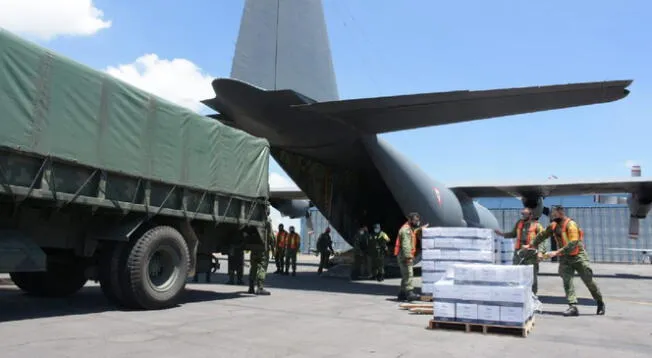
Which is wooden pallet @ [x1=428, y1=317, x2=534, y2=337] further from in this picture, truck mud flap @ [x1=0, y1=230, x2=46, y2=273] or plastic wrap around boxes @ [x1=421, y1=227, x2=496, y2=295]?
truck mud flap @ [x1=0, y1=230, x2=46, y2=273]

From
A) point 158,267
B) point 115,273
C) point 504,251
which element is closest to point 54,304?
point 115,273

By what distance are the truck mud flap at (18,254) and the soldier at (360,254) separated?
1143cm

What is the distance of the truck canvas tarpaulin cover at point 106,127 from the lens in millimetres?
6262

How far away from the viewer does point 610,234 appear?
48250mm

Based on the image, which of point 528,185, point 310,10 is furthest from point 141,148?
point 528,185

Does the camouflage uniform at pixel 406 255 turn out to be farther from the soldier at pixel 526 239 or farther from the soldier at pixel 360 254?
the soldier at pixel 360 254

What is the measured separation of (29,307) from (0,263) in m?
2.30

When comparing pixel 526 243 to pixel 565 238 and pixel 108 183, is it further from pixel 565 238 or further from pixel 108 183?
pixel 108 183

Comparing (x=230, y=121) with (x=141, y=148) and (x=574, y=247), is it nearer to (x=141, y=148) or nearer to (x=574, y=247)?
(x=141, y=148)

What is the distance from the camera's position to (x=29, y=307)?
7.95 meters

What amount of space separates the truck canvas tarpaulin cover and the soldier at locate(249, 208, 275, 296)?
1.14 meters

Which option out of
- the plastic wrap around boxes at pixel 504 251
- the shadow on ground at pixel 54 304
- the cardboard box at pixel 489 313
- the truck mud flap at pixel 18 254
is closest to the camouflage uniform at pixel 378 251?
the plastic wrap around boxes at pixel 504 251

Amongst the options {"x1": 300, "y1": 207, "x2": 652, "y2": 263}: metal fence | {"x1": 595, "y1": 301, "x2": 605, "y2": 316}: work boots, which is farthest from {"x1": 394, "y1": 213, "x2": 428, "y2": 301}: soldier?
{"x1": 300, "y1": 207, "x2": 652, "y2": 263}: metal fence

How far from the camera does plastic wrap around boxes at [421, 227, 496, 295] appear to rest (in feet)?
31.4
